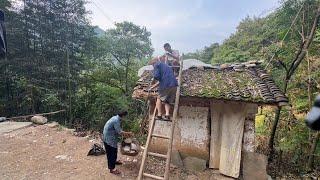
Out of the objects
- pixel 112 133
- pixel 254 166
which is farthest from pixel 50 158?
pixel 254 166

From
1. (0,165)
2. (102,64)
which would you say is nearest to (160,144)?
(0,165)

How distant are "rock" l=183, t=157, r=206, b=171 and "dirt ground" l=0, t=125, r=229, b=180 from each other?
0.63ft

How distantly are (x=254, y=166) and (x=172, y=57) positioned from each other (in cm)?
349

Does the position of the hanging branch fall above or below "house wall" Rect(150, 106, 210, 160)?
above

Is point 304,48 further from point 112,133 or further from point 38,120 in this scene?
point 38,120

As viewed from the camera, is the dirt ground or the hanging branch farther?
the hanging branch

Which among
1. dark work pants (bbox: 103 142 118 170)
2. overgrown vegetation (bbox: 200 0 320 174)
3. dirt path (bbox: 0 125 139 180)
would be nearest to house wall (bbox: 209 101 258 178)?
overgrown vegetation (bbox: 200 0 320 174)

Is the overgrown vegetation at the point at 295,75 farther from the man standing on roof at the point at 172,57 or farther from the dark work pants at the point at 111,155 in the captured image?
the dark work pants at the point at 111,155

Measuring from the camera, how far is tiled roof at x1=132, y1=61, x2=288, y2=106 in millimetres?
7176

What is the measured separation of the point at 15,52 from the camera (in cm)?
1537

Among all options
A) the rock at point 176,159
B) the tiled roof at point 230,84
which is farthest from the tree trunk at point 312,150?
the rock at point 176,159

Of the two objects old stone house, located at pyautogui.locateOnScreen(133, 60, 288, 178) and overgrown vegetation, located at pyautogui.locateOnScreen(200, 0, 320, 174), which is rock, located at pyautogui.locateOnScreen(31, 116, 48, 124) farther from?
overgrown vegetation, located at pyautogui.locateOnScreen(200, 0, 320, 174)

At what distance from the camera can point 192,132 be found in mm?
8289

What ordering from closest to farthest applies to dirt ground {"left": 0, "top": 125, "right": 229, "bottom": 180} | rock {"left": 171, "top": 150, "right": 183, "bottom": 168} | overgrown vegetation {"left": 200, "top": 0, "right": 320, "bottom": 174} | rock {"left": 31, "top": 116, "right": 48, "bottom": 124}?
dirt ground {"left": 0, "top": 125, "right": 229, "bottom": 180} → rock {"left": 171, "top": 150, "right": 183, "bottom": 168} → overgrown vegetation {"left": 200, "top": 0, "right": 320, "bottom": 174} → rock {"left": 31, "top": 116, "right": 48, "bottom": 124}
